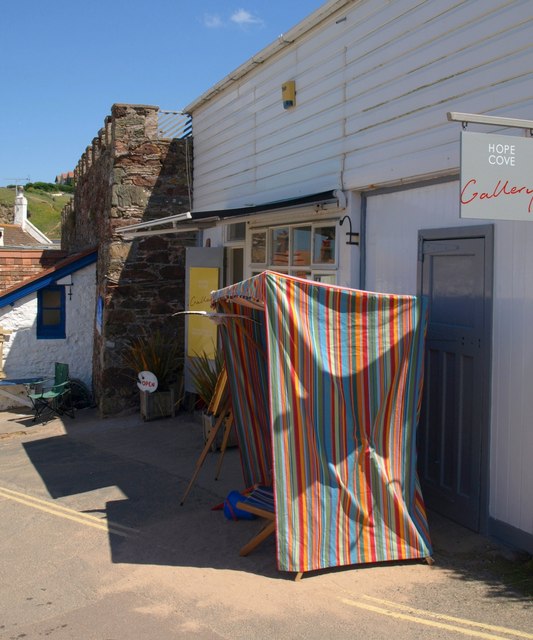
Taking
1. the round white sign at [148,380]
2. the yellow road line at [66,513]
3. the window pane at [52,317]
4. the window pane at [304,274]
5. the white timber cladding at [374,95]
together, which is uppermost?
the white timber cladding at [374,95]

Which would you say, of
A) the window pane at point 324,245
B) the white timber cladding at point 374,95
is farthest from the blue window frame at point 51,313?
the window pane at point 324,245

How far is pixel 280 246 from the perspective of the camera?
→ 8609mm

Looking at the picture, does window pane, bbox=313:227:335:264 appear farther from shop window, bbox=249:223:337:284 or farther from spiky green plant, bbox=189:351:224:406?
spiky green plant, bbox=189:351:224:406

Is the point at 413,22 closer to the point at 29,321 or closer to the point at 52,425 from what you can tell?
the point at 52,425

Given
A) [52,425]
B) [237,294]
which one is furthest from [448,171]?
[52,425]

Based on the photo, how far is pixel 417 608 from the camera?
430 cm

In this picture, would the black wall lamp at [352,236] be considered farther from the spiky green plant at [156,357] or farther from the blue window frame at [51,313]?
the blue window frame at [51,313]

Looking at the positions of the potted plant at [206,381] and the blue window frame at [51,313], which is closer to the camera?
the potted plant at [206,381]

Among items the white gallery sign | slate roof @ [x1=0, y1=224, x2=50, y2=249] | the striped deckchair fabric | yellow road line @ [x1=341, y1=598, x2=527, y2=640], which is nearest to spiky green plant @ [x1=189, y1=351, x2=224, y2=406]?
the striped deckchair fabric

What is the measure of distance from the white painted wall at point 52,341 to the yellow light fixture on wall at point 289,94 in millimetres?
5288

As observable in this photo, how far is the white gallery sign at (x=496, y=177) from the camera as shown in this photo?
4.30m

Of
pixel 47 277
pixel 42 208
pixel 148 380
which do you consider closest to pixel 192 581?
pixel 148 380

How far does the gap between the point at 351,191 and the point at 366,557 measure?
364 centimetres

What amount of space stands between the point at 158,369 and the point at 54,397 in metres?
1.90
